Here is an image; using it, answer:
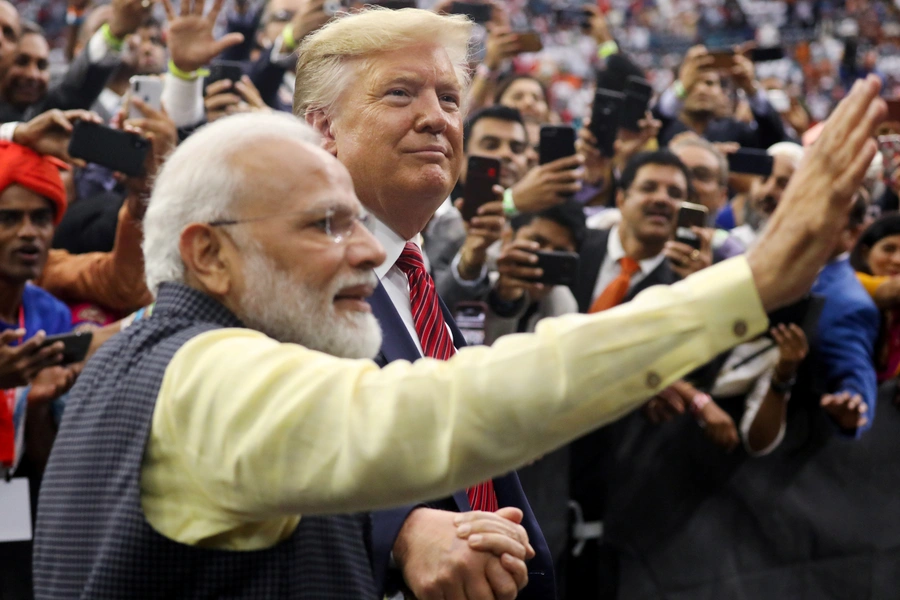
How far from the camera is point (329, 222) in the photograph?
158 centimetres

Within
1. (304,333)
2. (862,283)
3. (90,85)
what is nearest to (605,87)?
(862,283)

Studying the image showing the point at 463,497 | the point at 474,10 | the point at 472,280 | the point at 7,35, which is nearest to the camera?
the point at 463,497

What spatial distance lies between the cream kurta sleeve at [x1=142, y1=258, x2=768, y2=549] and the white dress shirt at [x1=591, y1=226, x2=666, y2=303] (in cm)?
339

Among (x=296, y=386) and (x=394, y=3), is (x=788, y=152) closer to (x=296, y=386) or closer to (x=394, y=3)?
Result: (x=394, y=3)

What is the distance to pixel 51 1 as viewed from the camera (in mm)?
17938

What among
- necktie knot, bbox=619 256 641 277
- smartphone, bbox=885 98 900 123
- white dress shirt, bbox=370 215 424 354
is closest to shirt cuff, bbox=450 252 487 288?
necktie knot, bbox=619 256 641 277

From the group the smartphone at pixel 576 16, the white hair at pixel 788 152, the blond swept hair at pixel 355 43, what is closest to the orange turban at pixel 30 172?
the blond swept hair at pixel 355 43

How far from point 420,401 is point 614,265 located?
359 centimetres

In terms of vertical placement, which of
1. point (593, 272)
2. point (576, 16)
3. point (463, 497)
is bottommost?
point (593, 272)

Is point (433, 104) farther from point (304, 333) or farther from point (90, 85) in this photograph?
point (90, 85)

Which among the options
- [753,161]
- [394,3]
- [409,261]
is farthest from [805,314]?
[409,261]

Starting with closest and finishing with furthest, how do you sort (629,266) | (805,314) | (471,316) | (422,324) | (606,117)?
1. (422,324)
2. (471,316)
3. (805,314)
4. (629,266)
5. (606,117)

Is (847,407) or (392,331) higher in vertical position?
(392,331)

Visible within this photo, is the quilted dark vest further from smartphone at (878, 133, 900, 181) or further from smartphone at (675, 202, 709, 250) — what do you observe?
smartphone at (878, 133, 900, 181)
